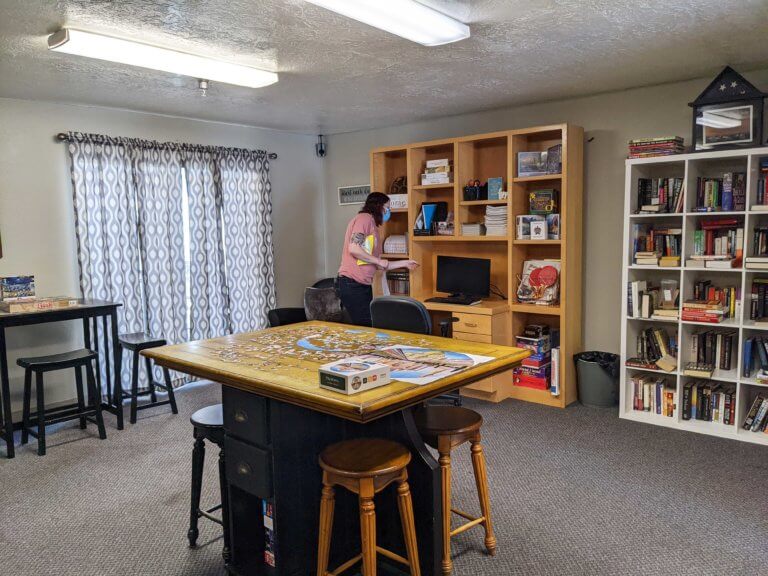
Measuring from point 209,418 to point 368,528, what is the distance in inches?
35.7

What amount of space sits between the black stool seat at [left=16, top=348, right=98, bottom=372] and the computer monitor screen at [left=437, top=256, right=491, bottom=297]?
9.47ft

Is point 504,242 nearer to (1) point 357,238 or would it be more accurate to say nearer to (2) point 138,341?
(1) point 357,238

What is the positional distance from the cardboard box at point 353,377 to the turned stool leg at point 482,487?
0.76m

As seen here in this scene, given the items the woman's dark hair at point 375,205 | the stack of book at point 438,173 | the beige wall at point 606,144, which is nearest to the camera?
the beige wall at point 606,144

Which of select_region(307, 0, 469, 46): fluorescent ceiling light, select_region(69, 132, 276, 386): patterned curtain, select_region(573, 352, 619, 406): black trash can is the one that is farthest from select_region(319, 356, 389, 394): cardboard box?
select_region(69, 132, 276, 386): patterned curtain

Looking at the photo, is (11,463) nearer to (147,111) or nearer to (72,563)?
(72,563)

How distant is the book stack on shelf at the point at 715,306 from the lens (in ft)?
13.0

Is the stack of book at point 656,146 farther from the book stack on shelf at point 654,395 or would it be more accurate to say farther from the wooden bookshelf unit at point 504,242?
the book stack on shelf at point 654,395

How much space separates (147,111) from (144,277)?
1418mm

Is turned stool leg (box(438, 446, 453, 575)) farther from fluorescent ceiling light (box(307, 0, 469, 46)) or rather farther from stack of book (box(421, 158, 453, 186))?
stack of book (box(421, 158, 453, 186))

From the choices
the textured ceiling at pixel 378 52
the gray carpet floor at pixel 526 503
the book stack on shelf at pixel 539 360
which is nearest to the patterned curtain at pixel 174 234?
the textured ceiling at pixel 378 52

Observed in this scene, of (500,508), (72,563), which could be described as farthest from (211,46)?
(500,508)

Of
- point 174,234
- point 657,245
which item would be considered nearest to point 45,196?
point 174,234

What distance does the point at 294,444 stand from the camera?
225 centimetres
